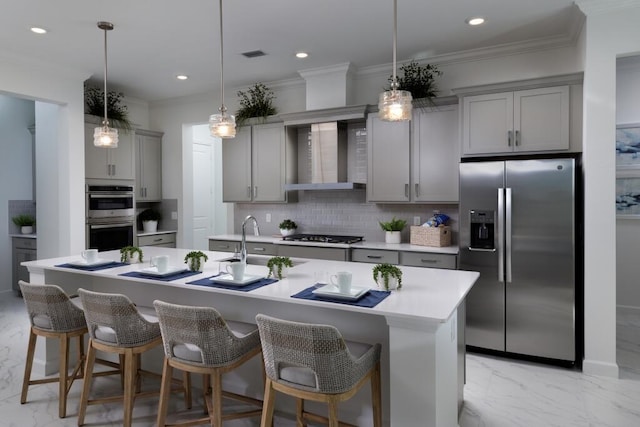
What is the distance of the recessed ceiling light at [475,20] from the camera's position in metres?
3.58

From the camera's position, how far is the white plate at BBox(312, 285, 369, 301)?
2.08 meters

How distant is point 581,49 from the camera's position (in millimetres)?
3635

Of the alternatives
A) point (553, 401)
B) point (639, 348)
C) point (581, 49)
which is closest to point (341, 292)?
point (553, 401)

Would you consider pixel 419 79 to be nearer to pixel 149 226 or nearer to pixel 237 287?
pixel 237 287

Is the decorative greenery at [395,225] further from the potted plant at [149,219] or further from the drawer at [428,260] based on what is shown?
the potted plant at [149,219]

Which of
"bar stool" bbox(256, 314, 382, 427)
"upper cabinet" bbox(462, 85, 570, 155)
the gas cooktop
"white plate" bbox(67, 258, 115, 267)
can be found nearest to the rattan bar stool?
"white plate" bbox(67, 258, 115, 267)

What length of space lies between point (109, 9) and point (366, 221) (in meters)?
3.26

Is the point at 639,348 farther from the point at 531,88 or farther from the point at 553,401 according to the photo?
the point at 531,88

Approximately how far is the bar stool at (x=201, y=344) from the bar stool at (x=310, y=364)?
0.28 meters

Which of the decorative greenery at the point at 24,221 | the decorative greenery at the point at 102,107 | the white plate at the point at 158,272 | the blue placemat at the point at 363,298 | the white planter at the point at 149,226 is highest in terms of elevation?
the decorative greenery at the point at 102,107

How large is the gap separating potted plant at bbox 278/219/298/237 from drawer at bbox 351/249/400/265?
1.11m

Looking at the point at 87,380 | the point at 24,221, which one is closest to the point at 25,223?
the point at 24,221

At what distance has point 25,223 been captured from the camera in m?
5.99

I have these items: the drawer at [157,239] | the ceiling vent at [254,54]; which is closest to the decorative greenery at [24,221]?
the drawer at [157,239]
